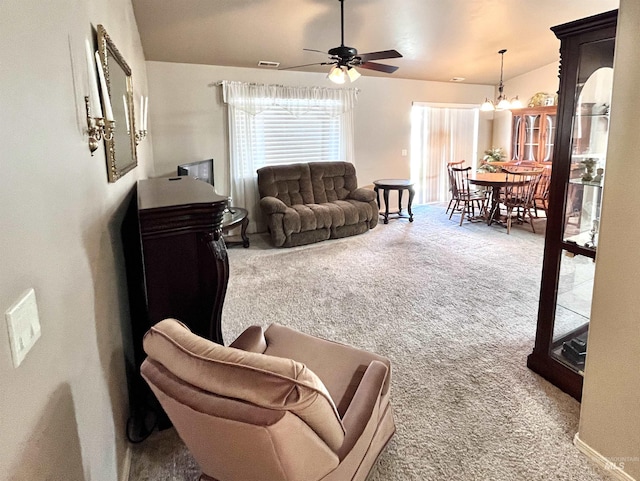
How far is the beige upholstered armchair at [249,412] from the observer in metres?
1.03

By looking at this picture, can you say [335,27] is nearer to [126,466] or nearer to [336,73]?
[336,73]

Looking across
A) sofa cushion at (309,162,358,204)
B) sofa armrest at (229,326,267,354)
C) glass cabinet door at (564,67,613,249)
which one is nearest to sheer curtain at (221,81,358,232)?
sofa cushion at (309,162,358,204)

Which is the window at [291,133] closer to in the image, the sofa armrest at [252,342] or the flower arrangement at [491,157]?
the flower arrangement at [491,157]

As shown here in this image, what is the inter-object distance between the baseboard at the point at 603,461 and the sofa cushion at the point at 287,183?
15.2 ft

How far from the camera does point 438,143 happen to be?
323 inches

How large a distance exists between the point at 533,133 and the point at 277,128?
186 inches

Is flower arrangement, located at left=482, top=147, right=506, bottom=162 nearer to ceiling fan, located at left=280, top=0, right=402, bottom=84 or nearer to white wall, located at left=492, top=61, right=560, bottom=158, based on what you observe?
white wall, located at left=492, top=61, right=560, bottom=158

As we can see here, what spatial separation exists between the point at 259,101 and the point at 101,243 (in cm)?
479

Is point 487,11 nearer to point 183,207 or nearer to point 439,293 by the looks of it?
point 439,293

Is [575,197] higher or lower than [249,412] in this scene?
higher

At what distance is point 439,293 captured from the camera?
12.8 ft

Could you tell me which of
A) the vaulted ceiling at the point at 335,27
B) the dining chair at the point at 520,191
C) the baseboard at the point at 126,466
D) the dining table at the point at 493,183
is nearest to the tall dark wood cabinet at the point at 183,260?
the baseboard at the point at 126,466

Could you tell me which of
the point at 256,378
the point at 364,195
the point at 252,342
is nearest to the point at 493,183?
the point at 364,195

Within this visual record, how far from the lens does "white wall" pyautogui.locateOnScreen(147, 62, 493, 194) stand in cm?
554
